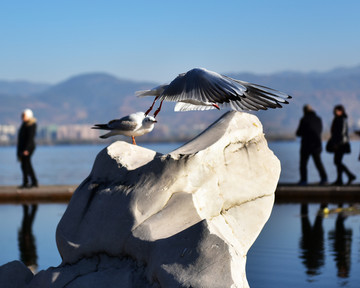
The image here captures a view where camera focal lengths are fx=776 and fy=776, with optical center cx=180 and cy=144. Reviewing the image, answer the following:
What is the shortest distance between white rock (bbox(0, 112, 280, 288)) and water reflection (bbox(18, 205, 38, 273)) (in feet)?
10.1

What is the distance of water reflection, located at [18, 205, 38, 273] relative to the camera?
1044cm

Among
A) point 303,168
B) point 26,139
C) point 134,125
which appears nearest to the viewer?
point 134,125

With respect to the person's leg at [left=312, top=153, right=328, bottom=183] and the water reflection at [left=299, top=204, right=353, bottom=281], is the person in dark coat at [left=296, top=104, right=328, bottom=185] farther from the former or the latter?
the water reflection at [left=299, top=204, right=353, bottom=281]

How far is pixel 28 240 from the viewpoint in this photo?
496 inches

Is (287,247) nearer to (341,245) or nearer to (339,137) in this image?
(341,245)

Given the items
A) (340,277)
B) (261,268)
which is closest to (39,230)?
(261,268)

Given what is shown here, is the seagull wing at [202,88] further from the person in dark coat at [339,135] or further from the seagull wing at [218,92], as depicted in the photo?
the person in dark coat at [339,135]

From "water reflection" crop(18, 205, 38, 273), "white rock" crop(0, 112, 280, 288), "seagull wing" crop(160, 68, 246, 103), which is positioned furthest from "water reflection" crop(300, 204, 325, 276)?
"water reflection" crop(18, 205, 38, 273)

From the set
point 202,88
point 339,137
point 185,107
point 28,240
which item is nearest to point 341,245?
point 185,107

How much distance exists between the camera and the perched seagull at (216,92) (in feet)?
22.4

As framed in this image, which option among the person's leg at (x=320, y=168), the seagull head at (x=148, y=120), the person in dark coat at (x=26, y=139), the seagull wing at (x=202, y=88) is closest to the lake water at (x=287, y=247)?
the person in dark coat at (x=26, y=139)

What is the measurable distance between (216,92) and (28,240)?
22.0 feet

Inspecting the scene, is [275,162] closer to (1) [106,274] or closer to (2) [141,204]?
(2) [141,204]

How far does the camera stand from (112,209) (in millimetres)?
6590
